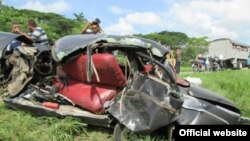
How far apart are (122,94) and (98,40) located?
92 cm

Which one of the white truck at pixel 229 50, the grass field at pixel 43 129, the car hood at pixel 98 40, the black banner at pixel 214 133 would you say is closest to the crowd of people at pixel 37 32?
the car hood at pixel 98 40

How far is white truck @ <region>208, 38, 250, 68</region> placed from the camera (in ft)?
141

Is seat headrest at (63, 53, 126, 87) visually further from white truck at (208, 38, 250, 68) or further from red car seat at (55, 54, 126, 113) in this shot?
white truck at (208, 38, 250, 68)

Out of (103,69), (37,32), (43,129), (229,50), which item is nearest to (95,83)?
(103,69)

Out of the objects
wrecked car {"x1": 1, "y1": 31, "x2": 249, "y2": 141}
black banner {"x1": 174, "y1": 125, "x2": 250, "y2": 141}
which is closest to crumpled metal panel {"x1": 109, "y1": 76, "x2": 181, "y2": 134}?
wrecked car {"x1": 1, "y1": 31, "x2": 249, "y2": 141}

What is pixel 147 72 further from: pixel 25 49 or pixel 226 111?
pixel 25 49

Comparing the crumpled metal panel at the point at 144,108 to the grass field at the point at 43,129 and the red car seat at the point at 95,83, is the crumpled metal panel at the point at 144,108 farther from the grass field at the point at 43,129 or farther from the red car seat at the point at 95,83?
the grass field at the point at 43,129

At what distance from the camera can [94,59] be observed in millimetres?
5914

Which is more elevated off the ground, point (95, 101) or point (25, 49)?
point (25, 49)

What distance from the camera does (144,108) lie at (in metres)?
5.41

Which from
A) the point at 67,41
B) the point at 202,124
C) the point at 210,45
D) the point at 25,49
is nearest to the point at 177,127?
the point at 202,124

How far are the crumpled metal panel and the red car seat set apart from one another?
31 centimetres

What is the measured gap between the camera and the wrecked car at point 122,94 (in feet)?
17.9

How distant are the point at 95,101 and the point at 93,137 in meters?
0.48
